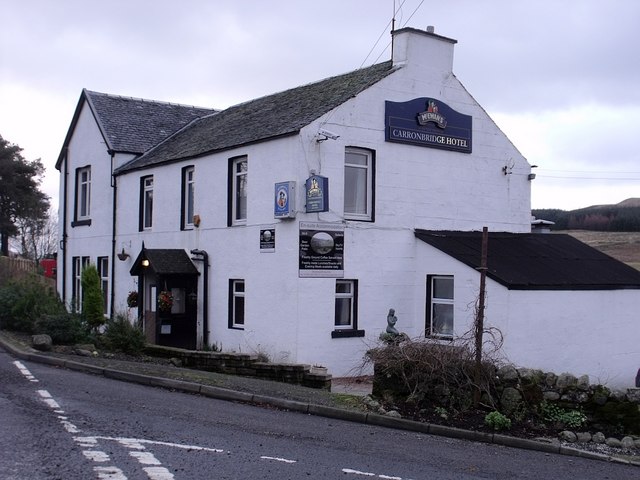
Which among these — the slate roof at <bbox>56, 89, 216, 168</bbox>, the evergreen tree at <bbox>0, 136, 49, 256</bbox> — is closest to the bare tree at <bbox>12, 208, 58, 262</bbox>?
the evergreen tree at <bbox>0, 136, 49, 256</bbox>

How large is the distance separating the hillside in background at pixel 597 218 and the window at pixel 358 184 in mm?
24147

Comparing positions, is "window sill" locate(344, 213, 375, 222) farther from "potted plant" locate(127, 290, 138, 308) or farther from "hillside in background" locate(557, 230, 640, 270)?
"hillside in background" locate(557, 230, 640, 270)

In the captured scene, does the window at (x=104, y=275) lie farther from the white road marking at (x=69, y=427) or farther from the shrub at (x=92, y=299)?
the white road marking at (x=69, y=427)

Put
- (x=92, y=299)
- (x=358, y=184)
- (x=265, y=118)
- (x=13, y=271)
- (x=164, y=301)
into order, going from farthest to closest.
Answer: (x=13, y=271) < (x=92, y=299) < (x=265, y=118) < (x=164, y=301) < (x=358, y=184)

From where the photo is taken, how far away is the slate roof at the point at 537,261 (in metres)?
16.9

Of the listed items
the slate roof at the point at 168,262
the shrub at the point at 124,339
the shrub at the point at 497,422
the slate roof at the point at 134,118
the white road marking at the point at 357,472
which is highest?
the slate roof at the point at 134,118

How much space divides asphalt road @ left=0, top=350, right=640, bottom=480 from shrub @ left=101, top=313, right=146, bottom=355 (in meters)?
5.68

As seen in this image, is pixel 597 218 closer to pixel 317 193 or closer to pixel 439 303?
pixel 439 303

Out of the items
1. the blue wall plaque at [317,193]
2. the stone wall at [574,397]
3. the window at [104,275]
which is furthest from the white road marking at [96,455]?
the window at [104,275]

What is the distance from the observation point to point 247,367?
16.8 m

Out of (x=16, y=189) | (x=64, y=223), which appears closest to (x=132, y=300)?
(x=64, y=223)

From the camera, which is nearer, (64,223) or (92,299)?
Answer: (92,299)

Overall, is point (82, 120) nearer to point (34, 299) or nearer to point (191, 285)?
point (34, 299)

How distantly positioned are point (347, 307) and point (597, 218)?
98.2 ft
